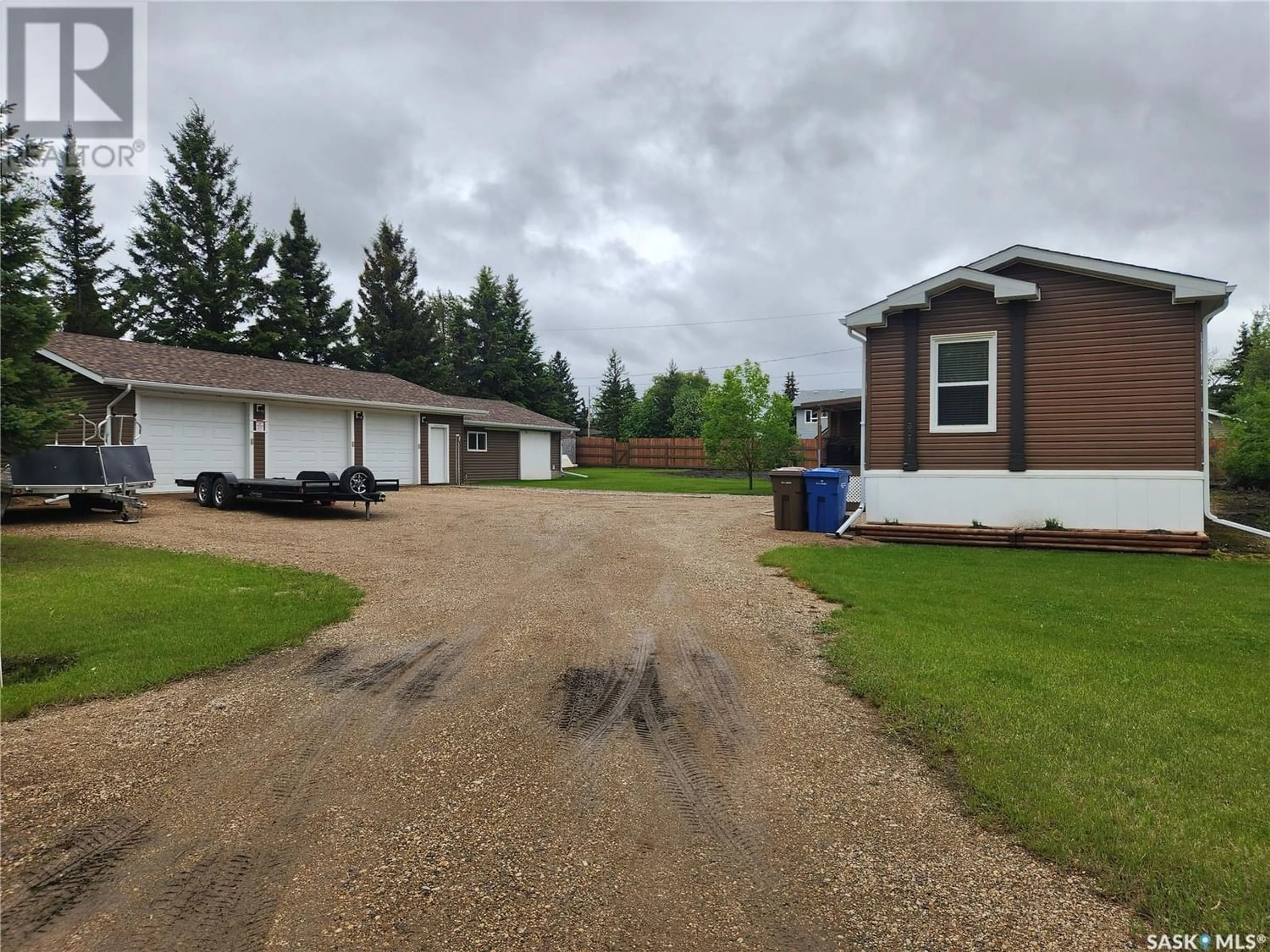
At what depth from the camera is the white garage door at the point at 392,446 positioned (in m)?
20.8

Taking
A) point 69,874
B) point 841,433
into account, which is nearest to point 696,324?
point 841,433

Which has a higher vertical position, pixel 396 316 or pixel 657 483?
pixel 396 316

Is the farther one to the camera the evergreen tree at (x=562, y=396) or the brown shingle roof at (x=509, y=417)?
the evergreen tree at (x=562, y=396)

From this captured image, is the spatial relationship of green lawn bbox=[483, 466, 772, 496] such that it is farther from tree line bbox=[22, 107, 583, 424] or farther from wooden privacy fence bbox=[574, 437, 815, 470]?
tree line bbox=[22, 107, 583, 424]

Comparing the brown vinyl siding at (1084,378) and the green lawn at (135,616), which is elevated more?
the brown vinyl siding at (1084,378)

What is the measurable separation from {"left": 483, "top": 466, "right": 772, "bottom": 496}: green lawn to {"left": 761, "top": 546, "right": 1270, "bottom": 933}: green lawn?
12.6 meters

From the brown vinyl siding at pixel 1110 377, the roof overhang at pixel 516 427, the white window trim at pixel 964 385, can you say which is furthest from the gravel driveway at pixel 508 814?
the roof overhang at pixel 516 427

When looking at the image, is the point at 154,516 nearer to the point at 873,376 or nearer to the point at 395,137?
the point at 395,137

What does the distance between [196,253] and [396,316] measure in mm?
11203

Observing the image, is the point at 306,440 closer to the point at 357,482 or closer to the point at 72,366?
the point at 72,366

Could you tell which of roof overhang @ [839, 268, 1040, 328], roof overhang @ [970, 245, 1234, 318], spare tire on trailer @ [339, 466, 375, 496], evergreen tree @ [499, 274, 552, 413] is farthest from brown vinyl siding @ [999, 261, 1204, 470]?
evergreen tree @ [499, 274, 552, 413]

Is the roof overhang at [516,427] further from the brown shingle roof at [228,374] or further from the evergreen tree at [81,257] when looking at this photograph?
the evergreen tree at [81,257]

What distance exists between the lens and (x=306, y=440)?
19.0 metres

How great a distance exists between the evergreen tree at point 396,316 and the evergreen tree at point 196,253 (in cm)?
764
